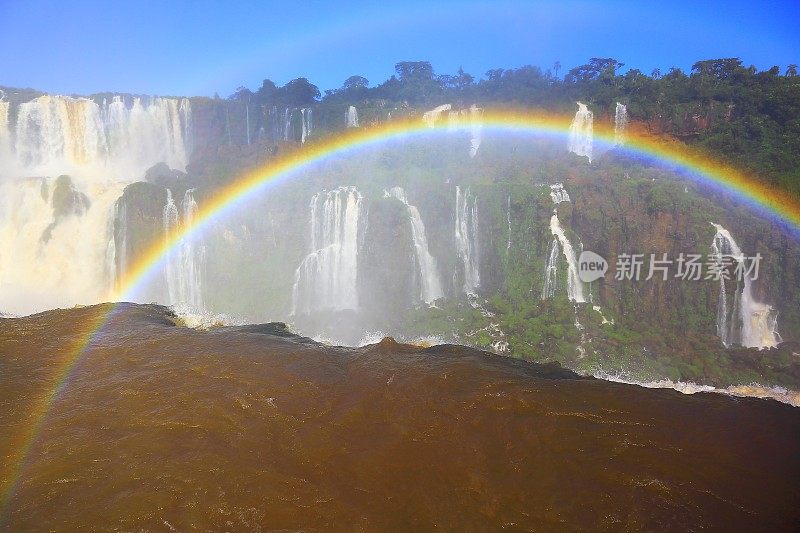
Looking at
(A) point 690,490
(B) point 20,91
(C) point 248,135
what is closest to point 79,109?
(B) point 20,91

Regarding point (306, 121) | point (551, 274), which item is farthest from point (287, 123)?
point (551, 274)

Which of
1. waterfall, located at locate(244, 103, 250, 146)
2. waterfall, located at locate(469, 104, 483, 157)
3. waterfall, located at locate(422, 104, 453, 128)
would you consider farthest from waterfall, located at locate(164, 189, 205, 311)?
waterfall, located at locate(469, 104, 483, 157)

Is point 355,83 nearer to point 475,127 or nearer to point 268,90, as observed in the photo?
point 268,90

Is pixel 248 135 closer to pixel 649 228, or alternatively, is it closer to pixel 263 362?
pixel 649 228

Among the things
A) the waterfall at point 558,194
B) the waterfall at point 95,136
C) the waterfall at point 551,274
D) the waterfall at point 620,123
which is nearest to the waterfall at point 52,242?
the waterfall at point 95,136

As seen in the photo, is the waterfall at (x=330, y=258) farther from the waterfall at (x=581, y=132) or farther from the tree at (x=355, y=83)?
the tree at (x=355, y=83)

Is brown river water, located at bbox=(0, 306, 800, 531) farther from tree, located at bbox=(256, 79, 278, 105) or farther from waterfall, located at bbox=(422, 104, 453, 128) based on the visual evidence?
tree, located at bbox=(256, 79, 278, 105)

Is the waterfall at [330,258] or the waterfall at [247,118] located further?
the waterfall at [247,118]
